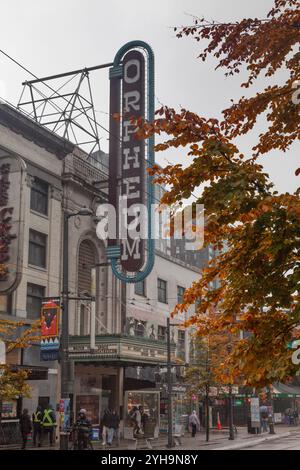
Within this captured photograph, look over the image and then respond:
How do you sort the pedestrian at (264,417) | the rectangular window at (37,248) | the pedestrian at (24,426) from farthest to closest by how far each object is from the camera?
the pedestrian at (264,417) → the rectangular window at (37,248) → the pedestrian at (24,426)

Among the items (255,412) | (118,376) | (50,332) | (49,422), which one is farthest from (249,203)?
(255,412)

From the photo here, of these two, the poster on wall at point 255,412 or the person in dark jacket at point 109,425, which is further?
the poster on wall at point 255,412

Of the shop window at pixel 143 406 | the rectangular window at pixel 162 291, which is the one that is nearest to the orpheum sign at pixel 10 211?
the shop window at pixel 143 406

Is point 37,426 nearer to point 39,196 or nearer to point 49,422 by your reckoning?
point 49,422

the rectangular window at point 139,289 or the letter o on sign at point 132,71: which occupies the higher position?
Result: the letter o on sign at point 132,71

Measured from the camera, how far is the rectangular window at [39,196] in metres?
34.7

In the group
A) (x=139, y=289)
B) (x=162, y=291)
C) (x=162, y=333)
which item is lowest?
(x=162, y=333)

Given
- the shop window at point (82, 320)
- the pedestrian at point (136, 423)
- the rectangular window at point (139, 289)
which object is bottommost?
the pedestrian at point (136, 423)

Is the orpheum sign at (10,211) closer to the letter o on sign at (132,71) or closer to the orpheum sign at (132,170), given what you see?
the orpheum sign at (132,170)

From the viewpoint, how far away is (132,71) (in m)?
33.0

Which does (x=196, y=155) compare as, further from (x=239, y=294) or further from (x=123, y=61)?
(x=123, y=61)

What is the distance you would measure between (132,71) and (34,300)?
13064mm

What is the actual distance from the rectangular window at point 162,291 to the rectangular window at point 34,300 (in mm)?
17908
